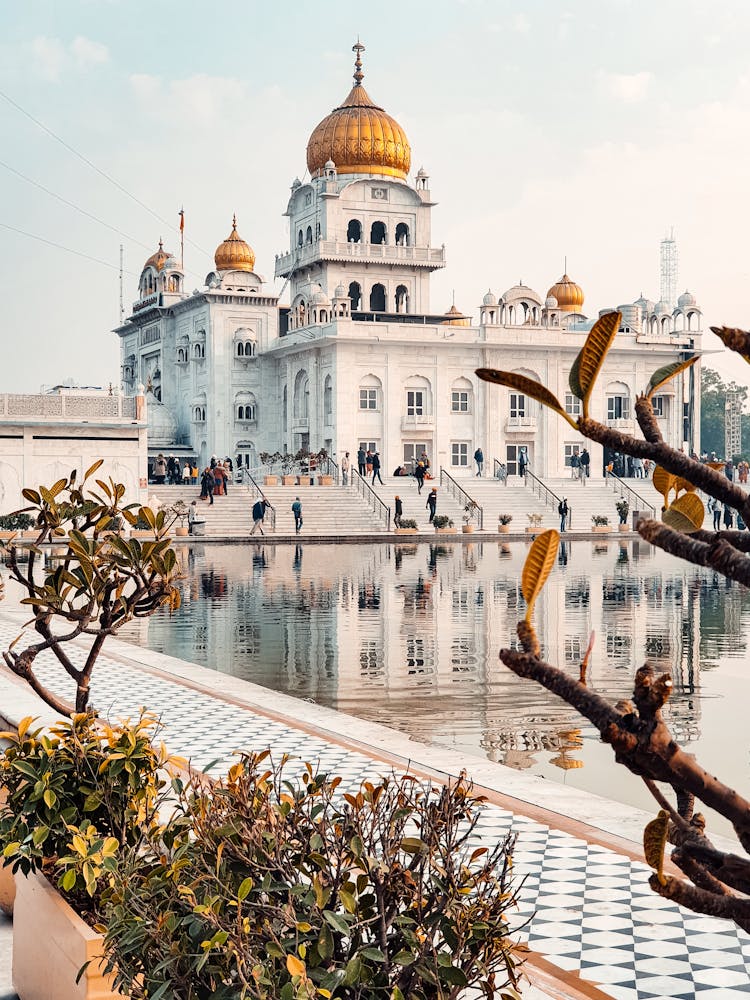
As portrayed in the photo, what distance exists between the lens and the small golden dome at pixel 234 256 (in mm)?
55000

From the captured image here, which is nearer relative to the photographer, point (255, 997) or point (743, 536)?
→ point (743, 536)

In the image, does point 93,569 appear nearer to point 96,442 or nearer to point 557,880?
point 557,880

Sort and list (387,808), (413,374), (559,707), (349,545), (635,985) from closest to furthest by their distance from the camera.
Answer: (387,808)
(635,985)
(559,707)
(349,545)
(413,374)

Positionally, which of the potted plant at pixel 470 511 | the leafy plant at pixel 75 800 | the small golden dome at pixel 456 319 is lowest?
the potted plant at pixel 470 511

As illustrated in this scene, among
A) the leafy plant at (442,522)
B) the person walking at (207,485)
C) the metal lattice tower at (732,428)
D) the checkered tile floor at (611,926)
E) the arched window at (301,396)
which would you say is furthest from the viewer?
the metal lattice tower at (732,428)

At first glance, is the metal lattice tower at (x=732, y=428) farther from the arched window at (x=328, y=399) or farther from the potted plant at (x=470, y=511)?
the potted plant at (x=470, y=511)

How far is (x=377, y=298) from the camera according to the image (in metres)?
54.2

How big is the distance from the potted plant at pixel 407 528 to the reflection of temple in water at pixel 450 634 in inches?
384

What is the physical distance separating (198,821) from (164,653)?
1060 centimetres

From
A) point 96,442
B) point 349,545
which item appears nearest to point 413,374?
Answer: point 96,442

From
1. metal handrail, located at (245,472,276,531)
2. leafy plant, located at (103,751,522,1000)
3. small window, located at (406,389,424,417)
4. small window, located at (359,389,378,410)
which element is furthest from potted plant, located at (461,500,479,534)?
leafy plant, located at (103,751,522,1000)

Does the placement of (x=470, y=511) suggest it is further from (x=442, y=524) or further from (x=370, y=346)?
(x=370, y=346)

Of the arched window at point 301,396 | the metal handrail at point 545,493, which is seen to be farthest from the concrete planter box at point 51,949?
the arched window at point 301,396

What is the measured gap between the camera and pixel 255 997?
2346 millimetres
